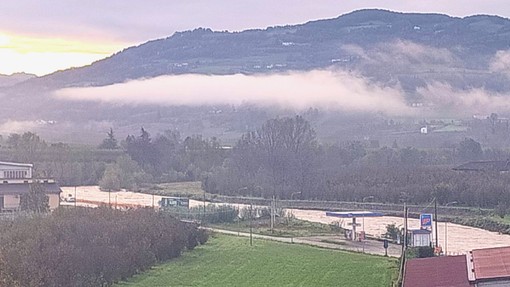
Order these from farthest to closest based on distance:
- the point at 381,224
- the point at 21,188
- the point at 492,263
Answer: the point at 381,224
the point at 21,188
the point at 492,263

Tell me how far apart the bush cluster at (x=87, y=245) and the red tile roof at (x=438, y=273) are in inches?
325

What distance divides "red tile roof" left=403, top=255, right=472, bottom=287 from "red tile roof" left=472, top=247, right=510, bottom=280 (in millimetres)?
297

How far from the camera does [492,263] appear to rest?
21703 millimetres

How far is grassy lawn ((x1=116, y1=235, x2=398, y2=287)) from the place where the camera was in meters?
28.6

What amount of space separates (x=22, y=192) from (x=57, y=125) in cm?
11186

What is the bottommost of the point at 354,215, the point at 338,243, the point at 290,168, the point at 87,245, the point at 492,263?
the point at 338,243

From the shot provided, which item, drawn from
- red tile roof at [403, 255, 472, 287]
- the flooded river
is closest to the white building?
the flooded river

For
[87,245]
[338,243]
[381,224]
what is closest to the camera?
[87,245]

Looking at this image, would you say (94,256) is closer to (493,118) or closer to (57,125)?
(493,118)

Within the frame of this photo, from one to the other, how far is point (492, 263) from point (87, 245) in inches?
474

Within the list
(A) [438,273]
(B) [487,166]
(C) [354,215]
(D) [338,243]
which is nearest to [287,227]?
(C) [354,215]

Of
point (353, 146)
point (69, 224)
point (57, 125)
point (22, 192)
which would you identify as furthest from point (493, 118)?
point (69, 224)

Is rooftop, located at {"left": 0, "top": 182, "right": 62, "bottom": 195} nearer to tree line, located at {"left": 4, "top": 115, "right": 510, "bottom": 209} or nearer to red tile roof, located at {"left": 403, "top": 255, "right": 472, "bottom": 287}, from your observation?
tree line, located at {"left": 4, "top": 115, "right": 510, "bottom": 209}

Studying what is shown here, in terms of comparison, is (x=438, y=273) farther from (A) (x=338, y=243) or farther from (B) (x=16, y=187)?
(B) (x=16, y=187)
